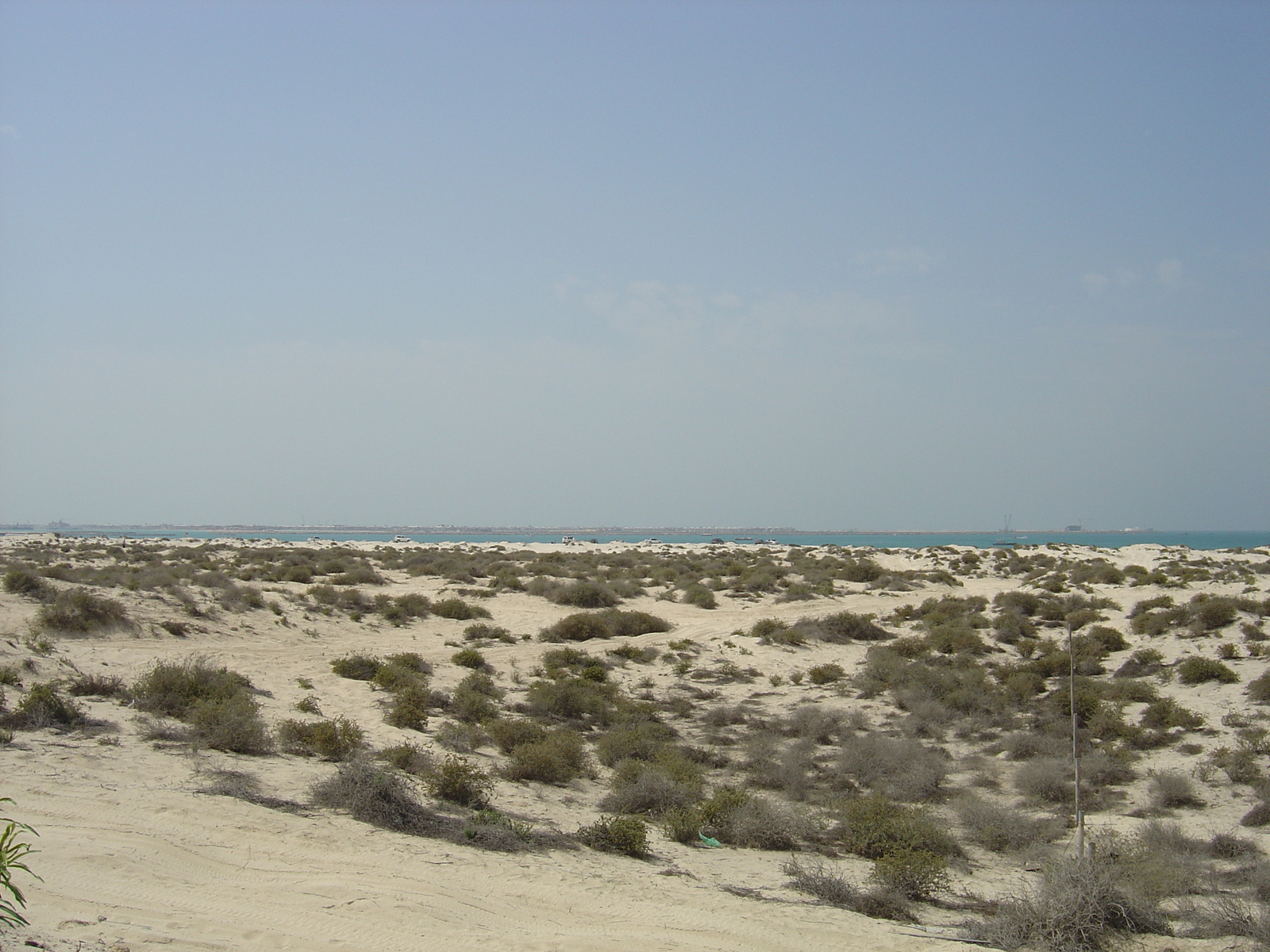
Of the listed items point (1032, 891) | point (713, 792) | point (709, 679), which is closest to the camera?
point (1032, 891)

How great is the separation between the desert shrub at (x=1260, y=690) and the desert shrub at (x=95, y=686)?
2271 centimetres

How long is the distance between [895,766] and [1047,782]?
94.9 inches

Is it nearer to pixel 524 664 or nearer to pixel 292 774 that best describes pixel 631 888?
pixel 292 774

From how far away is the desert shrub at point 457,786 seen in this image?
37.4 feet

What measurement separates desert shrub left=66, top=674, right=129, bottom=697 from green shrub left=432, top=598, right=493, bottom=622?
15.2 metres

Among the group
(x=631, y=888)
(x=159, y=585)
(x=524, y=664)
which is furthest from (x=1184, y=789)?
(x=159, y=585)

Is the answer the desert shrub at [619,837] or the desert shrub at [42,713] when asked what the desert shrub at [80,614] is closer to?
the desert shrub at [42,713]

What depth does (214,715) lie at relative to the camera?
43.0ft

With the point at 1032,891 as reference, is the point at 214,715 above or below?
above

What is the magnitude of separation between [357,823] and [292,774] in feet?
7.97

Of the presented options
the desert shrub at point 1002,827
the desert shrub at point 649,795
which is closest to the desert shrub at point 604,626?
the desert shrub at point 649,795

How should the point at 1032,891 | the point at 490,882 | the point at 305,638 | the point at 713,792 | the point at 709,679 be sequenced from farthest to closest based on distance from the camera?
the point at 305,638, the point at 709,679, the point at 713,792, the point at 1032,891, the point at 490,882

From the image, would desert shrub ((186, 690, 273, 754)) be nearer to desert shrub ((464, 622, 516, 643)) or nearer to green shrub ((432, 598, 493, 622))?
desert shrub ((464, 622, 516, 643))

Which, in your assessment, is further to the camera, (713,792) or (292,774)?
(713,792)
